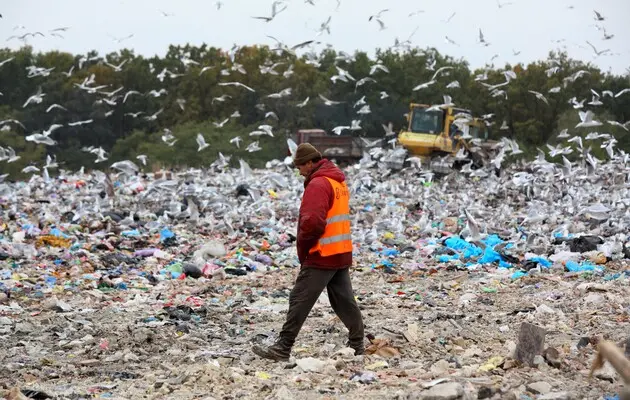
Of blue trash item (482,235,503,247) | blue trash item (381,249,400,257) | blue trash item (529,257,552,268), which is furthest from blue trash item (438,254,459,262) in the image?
blue trash item (529,257,552,268)

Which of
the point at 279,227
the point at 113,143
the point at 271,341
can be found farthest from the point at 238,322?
the point at 113,143

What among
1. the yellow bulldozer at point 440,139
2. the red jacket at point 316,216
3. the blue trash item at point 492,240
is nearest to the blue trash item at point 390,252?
the blue trash item at point 492,240

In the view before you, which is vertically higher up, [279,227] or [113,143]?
[279,227]

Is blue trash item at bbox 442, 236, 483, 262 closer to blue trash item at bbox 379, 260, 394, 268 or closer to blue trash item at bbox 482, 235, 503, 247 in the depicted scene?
blue trash item at bbox 482, 235, 503, 247

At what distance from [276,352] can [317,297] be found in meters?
0.44

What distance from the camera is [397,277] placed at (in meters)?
10.3

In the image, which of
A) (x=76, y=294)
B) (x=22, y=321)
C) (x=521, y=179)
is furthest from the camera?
(x=521, y=179)

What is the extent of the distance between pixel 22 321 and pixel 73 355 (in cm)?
138

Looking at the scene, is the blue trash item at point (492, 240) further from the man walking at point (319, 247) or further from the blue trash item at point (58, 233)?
the man walking at point (319, 247)

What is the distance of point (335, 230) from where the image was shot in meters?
5.75

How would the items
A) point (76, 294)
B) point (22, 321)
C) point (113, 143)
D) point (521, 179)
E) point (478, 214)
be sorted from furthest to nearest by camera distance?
point (113, 143) < point (521, 179) < point (478, 214) < point (76, 294) < point (22, 321)

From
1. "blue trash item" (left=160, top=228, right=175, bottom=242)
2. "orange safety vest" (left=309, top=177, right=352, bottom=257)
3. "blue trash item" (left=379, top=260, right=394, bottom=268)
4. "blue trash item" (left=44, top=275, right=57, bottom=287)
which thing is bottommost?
"blue trash item" (left=160, top=228, right=175, bottom=242)

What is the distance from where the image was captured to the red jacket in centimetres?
560

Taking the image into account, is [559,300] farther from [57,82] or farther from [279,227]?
[57,82]
